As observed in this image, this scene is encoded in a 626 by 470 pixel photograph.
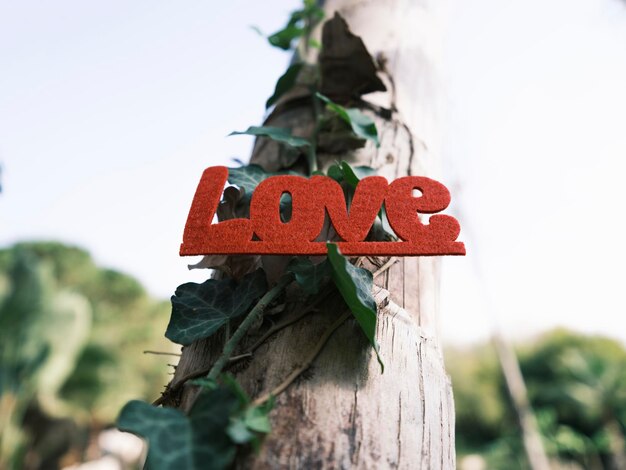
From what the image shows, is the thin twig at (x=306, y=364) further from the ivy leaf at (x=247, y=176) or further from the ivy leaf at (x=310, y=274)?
the ivy leaf at (x=247, y=176)

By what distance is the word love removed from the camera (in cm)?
51

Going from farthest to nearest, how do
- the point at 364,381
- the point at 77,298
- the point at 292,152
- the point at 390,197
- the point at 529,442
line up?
1. the point at 77,298
2. the point at 529,442
3. the point at 292,152
4. the point at 390,197
5. the point at 364,381

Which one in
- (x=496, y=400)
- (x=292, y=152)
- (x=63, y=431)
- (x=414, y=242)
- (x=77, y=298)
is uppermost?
(x=77, y=298)

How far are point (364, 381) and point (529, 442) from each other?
313 inches

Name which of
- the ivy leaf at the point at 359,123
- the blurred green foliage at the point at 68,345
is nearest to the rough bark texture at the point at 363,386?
the ivy leaf at the point at 359,123

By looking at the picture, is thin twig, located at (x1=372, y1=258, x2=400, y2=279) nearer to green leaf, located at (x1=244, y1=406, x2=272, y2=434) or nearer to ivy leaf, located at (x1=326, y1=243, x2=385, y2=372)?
ivy leaf, located at (x1=326, y1=243, x2=385, y2=372)

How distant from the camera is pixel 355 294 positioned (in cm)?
42

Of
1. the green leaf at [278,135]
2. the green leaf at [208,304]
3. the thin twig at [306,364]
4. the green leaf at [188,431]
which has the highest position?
the green leaf at [278,135]

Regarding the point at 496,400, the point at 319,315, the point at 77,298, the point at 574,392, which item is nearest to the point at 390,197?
the point at 319,315

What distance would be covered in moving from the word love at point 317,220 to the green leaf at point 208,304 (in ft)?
0.15

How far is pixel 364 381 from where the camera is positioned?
433 mm

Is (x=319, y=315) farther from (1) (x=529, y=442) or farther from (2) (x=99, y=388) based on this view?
(2) (x=99, y=388)

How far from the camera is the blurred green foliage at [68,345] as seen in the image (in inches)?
323

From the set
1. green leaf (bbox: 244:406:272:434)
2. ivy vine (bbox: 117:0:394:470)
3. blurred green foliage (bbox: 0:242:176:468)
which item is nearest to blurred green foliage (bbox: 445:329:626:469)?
blurred green foliage (bbox: 0:242:176:468)
